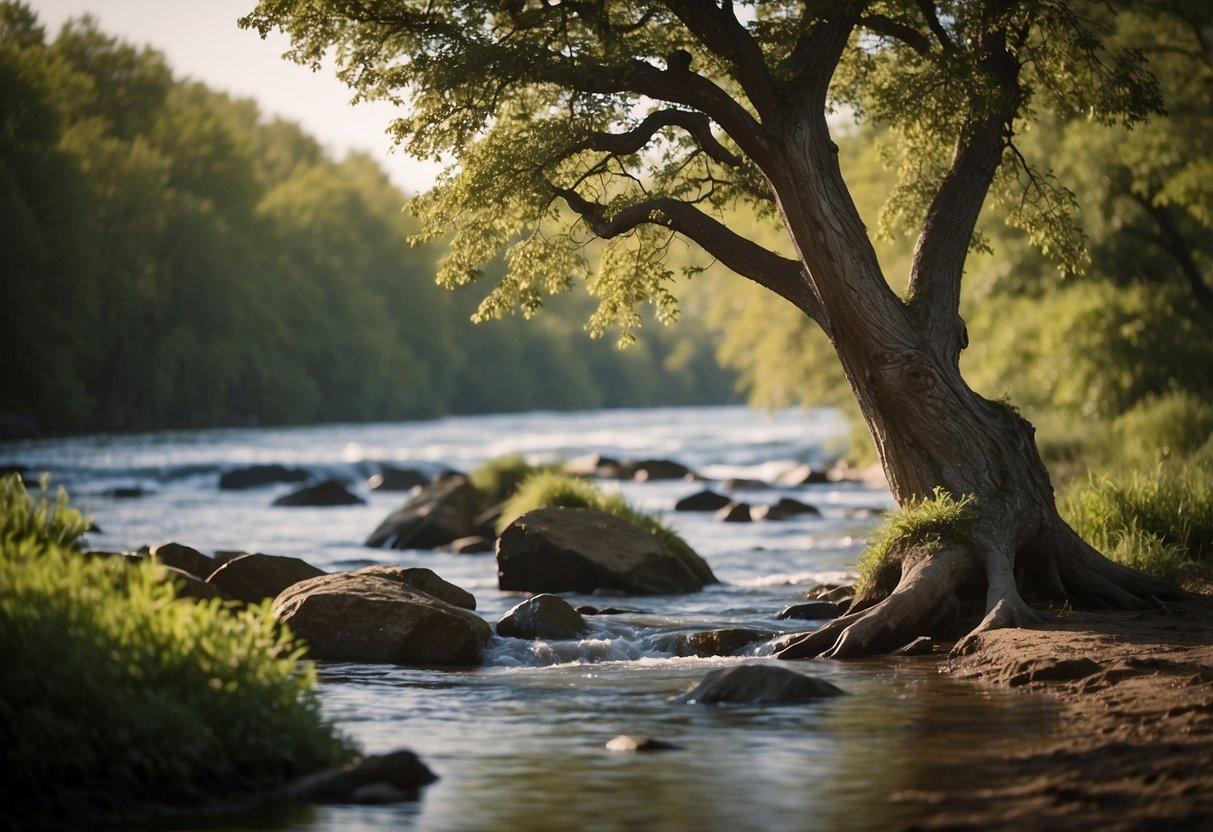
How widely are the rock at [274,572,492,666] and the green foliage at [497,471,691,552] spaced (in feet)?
21.7

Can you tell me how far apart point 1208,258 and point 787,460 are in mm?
18808

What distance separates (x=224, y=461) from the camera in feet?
139

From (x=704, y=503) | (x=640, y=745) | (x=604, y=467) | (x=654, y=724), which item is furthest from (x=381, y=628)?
(x=604, y=467)

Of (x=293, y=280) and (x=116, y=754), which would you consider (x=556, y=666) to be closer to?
(x=116, y=754)

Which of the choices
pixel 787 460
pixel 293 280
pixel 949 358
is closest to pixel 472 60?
pixel 949 358

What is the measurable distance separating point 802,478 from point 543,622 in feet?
81.6

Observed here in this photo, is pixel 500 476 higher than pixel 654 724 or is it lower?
higher

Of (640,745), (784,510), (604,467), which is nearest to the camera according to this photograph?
(640,745)

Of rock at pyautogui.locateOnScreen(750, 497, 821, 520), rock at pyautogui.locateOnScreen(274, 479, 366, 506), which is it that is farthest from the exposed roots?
rock at pyautogui.locateOnScreen(274, 479, 366, 506)

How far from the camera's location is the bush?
7.25 m

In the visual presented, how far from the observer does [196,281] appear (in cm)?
6444

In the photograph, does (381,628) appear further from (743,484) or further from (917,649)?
(743,484)

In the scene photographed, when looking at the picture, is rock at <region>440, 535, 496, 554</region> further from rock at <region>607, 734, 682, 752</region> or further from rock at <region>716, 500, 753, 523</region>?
rock at <region>607, 734, 682, 752</region>

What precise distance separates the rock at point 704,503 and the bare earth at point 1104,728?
1706 centimetres
